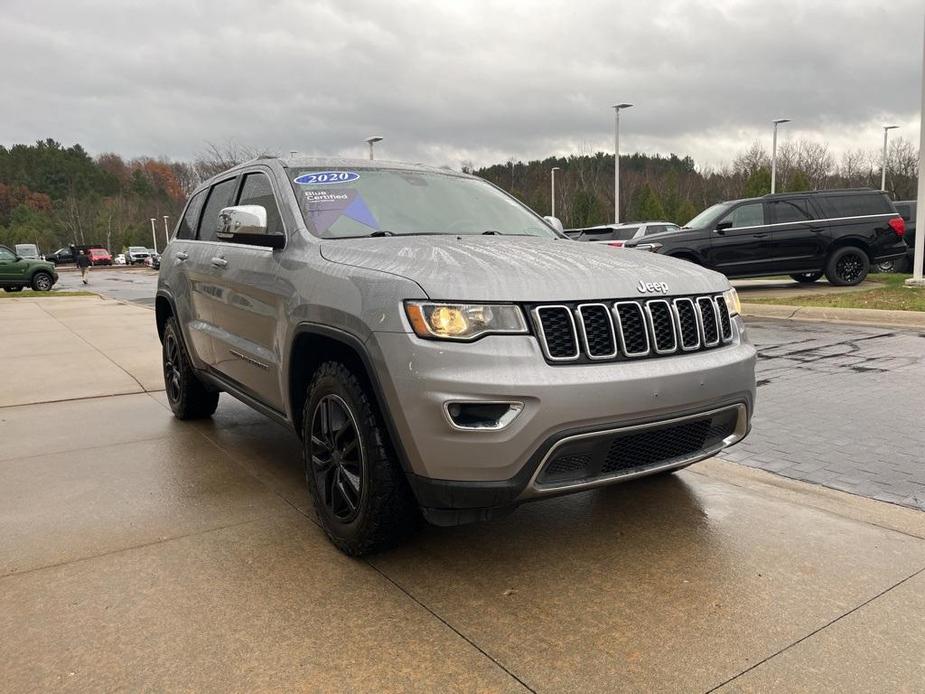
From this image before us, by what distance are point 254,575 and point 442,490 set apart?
0.95 m

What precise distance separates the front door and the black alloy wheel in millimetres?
501

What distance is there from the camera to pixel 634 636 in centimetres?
248

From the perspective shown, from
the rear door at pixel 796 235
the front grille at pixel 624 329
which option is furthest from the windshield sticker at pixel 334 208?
the rear door at pixel 796 235

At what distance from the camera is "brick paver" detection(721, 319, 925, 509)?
13.5ft

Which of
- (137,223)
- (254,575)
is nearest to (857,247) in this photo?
(254,575)

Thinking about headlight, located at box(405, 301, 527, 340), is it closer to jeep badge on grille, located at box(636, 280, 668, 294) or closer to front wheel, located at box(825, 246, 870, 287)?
jeep badge on grille, located at box(636, 280, 668, 294)

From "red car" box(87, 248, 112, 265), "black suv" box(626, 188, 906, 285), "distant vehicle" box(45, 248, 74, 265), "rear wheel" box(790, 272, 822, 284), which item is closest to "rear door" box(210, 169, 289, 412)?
"black suv" box(626, 188, 906, 285)

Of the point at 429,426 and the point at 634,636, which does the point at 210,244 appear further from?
the point at 634,636

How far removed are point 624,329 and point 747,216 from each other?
12.5m

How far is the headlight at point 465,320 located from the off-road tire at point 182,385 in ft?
10.2

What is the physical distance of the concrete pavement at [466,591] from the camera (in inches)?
90.7

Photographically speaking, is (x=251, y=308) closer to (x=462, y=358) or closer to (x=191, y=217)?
(x=462, y=358)

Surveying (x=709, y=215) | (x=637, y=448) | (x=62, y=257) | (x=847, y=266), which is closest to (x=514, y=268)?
(x=637, y=448)

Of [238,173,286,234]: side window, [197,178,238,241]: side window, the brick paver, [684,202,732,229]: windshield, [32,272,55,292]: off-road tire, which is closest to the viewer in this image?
[238,173,286,234]: side window
